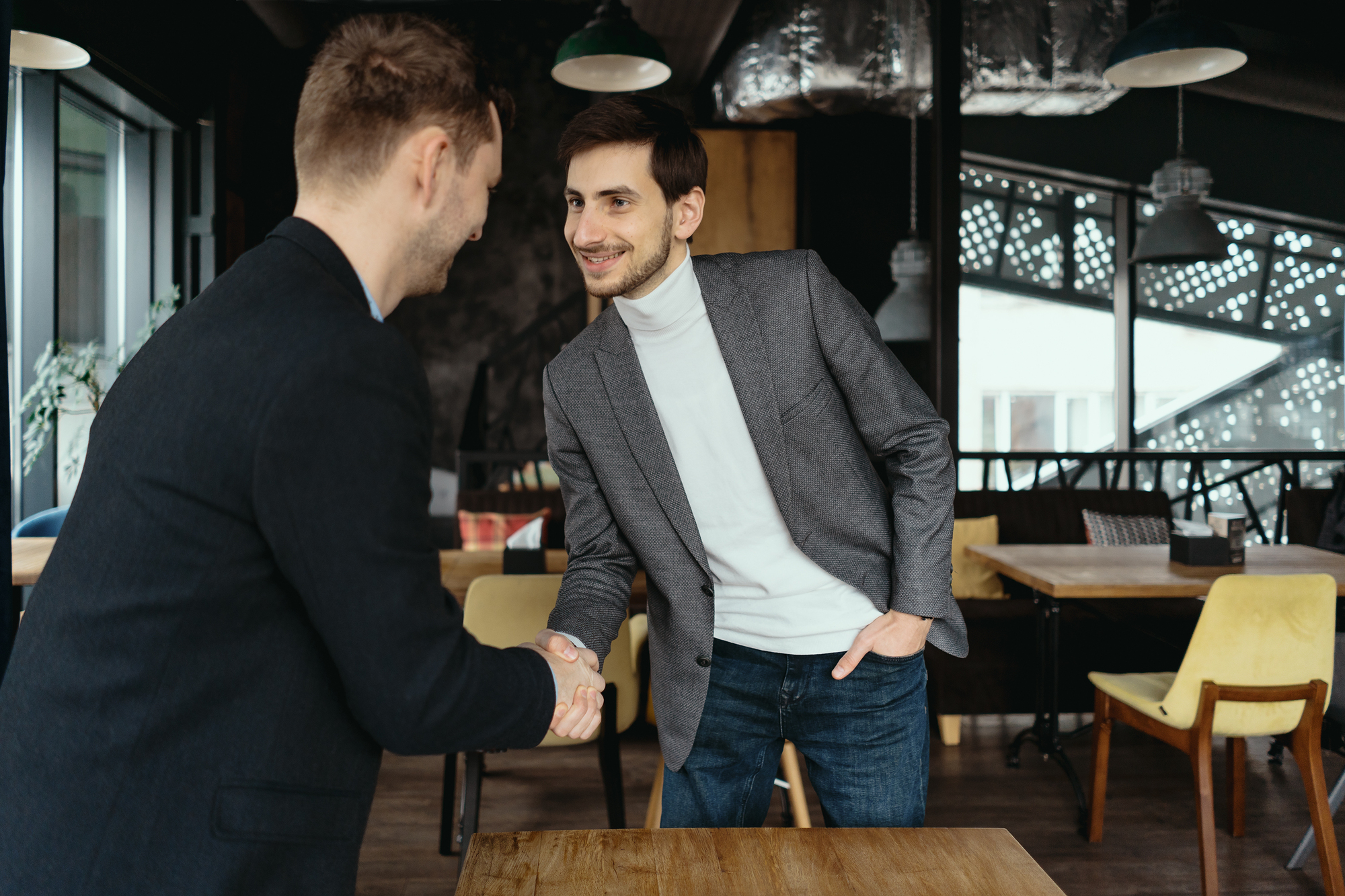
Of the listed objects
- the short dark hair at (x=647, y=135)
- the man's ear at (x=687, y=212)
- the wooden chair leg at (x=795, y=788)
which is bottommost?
the wooden chair leg at (x=795, y=788)

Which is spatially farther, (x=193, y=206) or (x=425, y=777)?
(x=193, y=206)

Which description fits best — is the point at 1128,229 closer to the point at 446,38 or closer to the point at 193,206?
the point at 193,206

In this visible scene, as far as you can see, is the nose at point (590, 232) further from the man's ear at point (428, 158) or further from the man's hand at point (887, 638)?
the man's hand at point (887, 638)

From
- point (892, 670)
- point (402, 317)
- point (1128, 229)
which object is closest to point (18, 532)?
point (892, 670)

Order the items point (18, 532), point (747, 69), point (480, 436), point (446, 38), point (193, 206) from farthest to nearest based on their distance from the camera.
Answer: point (480, 436) < point (193, 206) < point (747, 69) < point (18, 532) < point (446, 38)

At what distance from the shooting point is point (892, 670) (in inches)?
57.1

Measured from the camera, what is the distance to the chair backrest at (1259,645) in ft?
8.30

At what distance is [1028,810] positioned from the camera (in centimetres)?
309

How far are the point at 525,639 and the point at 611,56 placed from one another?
2.81 metres

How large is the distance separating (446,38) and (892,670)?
109cm

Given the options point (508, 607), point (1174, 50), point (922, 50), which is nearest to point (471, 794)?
point (508, 607)

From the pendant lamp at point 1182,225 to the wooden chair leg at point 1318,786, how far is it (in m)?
2.63

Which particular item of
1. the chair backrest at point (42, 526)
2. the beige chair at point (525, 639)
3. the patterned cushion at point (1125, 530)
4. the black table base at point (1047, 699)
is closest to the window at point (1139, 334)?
the patterned cushion at point (1125, 530)

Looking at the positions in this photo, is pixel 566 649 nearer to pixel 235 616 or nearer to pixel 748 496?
pixel 748 496
